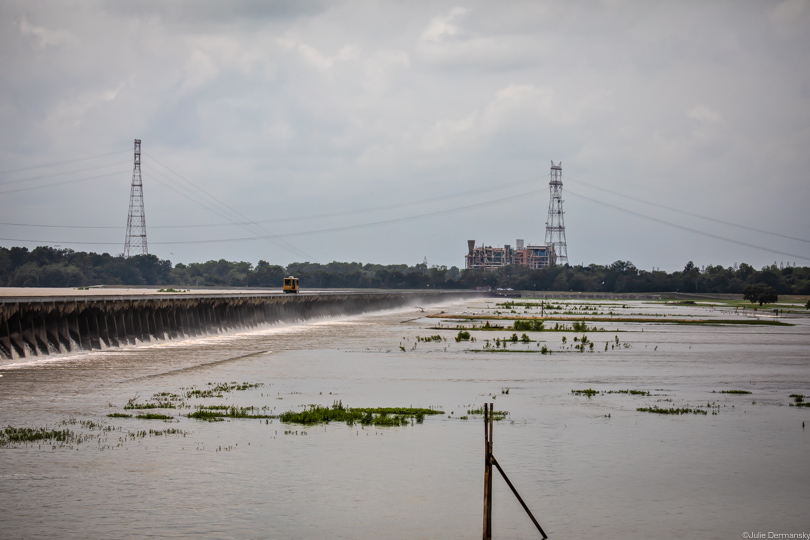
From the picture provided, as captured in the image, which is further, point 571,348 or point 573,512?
point 571,348

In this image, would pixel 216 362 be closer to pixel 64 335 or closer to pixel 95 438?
pixel 64 335

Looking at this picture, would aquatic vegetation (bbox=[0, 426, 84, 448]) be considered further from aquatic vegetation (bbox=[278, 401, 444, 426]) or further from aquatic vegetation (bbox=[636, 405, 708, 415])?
aquatic vegetation (bbox=[636, 405, 708, 415])

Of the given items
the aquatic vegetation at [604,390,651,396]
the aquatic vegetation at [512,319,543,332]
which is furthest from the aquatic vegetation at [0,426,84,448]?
the aquatic vegetation at [512,319,543,332]

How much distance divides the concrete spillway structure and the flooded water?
1.86 m

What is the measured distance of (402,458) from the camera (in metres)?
17.0

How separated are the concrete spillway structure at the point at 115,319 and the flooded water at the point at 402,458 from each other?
1856mm

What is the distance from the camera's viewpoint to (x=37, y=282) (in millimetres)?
196375

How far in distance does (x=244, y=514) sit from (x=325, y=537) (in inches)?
61.9

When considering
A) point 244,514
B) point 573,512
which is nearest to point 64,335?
point 244,514

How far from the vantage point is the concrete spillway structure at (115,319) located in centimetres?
3381

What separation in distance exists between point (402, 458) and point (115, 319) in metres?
29.4

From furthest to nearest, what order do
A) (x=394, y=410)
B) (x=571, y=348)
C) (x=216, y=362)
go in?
1. (x=571, y=348)
2. (x=216, y=362)
3. (x=394, y=410)

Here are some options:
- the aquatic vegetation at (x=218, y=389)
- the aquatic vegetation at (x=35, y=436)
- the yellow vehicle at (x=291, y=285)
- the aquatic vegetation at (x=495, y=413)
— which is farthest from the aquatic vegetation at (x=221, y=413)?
the yellow vehicle at (x=291, y=285)

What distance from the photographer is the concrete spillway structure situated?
33.8 meters
